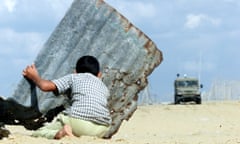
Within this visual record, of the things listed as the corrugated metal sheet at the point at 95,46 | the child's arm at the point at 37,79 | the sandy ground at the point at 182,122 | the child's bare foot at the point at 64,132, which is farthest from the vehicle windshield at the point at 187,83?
the child's bare foot at the point at 64,132

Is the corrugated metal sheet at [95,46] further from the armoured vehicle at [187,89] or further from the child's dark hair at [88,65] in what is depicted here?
the armoured vehicle at [187,89]

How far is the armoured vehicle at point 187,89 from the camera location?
40.3 meters

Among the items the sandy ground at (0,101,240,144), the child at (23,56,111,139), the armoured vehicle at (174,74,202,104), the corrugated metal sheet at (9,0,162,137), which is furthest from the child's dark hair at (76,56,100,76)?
the armoured vehicle at (174,74,202,104)

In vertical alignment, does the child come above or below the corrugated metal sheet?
below

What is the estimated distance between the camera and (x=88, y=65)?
903 centimetres

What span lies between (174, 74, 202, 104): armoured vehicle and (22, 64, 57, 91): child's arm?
31455 mm

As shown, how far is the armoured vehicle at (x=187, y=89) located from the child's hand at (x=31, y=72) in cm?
3143

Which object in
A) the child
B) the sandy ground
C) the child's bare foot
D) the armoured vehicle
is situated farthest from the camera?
the armoured vehicle

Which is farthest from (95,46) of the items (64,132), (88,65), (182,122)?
(182,122)

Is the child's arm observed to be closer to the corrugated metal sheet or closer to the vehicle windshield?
the corrugated metal sheet

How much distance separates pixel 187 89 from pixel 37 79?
1269 inches

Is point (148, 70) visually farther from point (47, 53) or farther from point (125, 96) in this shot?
point (47, 53)

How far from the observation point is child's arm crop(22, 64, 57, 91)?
8.70m

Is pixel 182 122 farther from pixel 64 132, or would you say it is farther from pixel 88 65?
pixel 64 132
